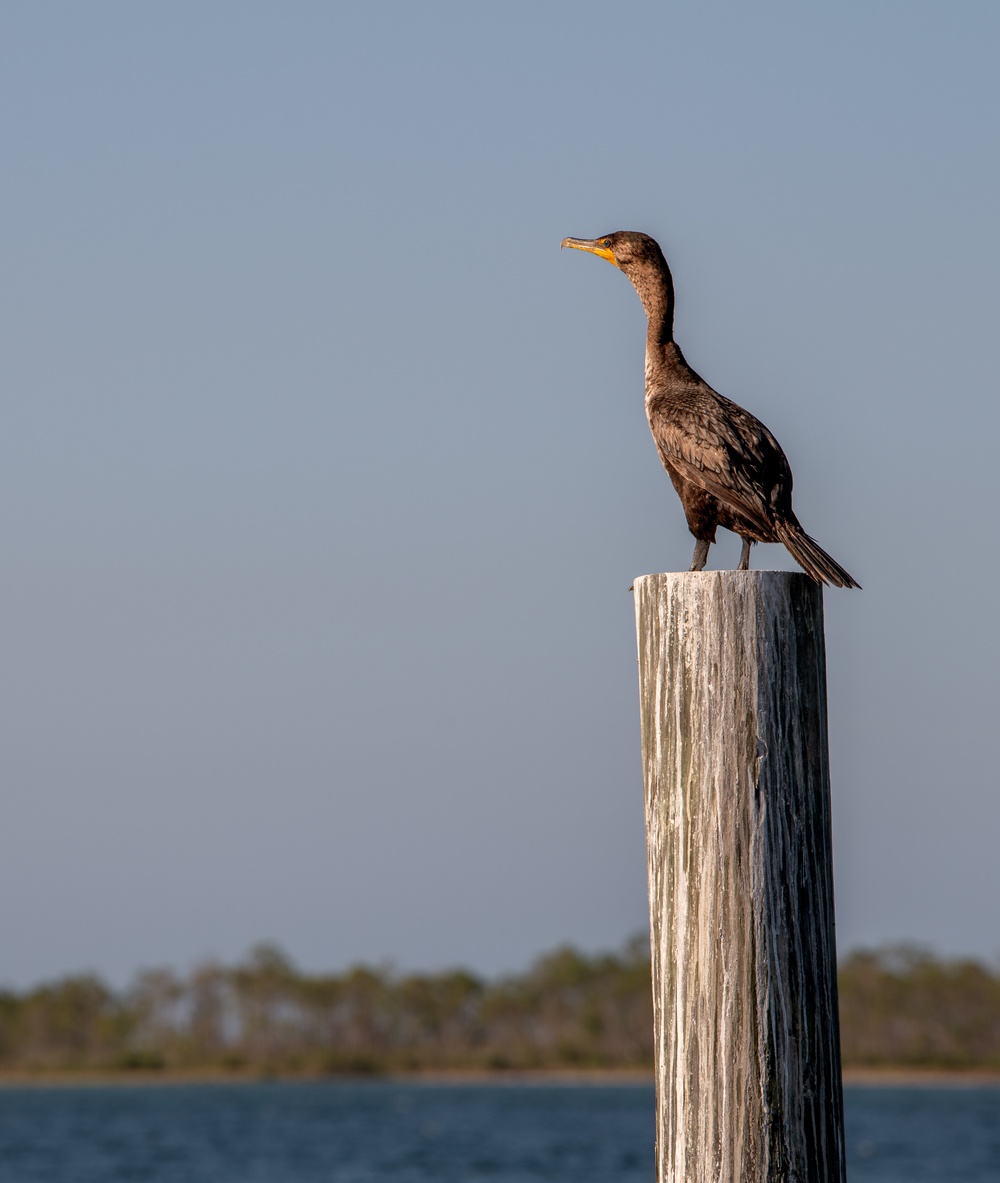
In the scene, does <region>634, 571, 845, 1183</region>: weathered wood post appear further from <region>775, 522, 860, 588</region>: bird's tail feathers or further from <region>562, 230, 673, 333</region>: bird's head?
<region>562, 230, 673, 333</region>: bird's head

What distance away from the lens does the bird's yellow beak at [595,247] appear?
277 inches

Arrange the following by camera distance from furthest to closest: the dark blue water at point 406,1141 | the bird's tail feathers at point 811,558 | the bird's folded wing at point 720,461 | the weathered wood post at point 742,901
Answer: the dark blue water at point 406,1141, the bird's folded wing at point 720,461, the bird's tail feathers at point 811,558, the weathered wood post at point 742,901

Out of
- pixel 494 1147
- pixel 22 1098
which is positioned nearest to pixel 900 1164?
pixel 494 1147

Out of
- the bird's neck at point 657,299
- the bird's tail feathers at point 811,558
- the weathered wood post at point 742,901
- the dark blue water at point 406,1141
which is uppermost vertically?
the bird's neck at point 657,299

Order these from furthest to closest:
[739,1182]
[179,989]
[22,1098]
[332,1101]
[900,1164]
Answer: [22,1098] < [332,1101] < [179,989] < [900,1164] < [739,1182]

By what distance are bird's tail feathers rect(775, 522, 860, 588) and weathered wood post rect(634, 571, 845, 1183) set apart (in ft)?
1.70

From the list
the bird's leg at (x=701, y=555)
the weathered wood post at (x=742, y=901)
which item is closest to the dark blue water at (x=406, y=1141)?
the bird's leg at (x=701, y=555)

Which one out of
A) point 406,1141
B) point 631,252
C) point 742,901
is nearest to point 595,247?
point 631,252

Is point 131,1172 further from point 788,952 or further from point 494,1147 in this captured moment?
point 788,952

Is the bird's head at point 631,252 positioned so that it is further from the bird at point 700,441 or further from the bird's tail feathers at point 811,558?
the bird's tail feathers at point 811,558

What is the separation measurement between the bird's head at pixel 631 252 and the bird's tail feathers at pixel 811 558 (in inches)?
49.8

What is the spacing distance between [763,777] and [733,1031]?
0.65 meters

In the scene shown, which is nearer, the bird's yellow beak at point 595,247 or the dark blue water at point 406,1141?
the bird's yellow beak at point 595,247

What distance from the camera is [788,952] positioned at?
4.50 metres
